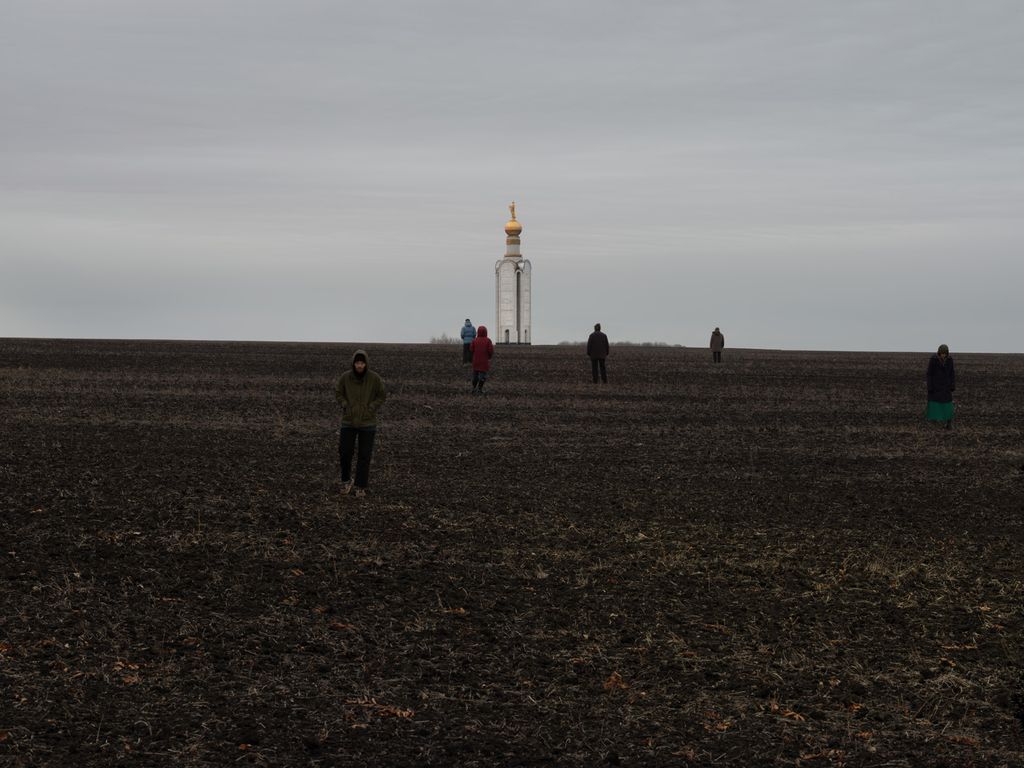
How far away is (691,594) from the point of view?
1091 centimetres

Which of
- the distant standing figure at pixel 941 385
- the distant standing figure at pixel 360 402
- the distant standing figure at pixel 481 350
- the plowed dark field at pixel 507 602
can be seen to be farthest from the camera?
the distant standing figure at pixel 481 350

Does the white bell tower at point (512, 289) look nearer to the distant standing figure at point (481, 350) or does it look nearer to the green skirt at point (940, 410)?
the distant standing figure at point (481, 350)

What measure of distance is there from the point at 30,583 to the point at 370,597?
108 inches

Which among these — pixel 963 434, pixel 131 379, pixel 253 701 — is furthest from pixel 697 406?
pixel 253 701

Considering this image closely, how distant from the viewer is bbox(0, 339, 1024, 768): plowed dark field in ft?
24.4

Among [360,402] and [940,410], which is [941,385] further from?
[360,402]

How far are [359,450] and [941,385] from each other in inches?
550

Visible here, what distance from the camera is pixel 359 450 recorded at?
15844mm

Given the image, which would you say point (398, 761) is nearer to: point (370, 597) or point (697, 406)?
point (370, 597)

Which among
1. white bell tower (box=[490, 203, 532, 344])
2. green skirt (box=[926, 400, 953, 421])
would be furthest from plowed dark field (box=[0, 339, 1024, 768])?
white bell tower (box=[490, 203, 532, 344])

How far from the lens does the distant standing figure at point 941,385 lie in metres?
25.2

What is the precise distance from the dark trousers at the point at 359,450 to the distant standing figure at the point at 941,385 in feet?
42.6

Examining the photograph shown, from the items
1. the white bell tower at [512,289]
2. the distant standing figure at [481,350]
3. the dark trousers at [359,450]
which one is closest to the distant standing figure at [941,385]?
the distant standing figure at [481,350]

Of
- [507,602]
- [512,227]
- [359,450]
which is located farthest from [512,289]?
[507,602]
